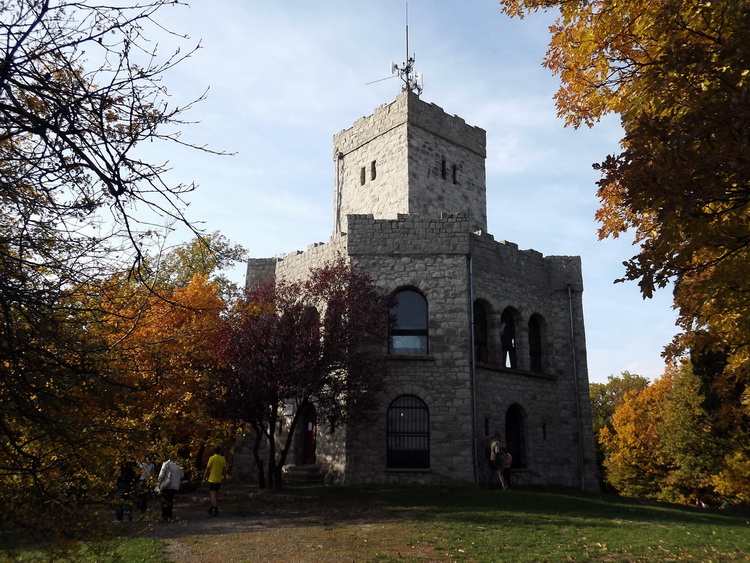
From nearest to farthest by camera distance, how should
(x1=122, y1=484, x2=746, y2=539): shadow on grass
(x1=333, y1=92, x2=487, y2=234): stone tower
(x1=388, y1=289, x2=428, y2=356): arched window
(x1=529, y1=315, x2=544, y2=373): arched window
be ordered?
(x1=122, y1=484, x2=746, y2=539): shadow on grass, (x1=388, y1=289, x2=428, y2=356): arched window, (x1=529, y1=315, x2=544, y2=373): arched window, (x1=333, y1=92, x2=487, y2=234): stone tower

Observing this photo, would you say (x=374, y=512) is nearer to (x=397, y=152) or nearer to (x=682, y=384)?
(x=397, y=152)

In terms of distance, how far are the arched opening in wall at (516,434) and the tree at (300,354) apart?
4922 millimetres

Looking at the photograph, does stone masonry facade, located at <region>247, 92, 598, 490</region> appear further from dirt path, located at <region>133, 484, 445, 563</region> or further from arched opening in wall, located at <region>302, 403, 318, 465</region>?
dirt path, located at <region>133, 484, 445, 563</region>

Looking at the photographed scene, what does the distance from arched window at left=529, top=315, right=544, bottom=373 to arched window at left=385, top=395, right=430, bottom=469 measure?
524 cm

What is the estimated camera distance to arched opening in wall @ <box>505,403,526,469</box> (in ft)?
60.5

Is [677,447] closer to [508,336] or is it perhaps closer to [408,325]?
[508,336]

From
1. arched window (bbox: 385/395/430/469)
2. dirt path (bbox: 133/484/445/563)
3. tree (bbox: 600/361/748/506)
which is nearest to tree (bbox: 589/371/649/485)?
tree (bbox: 600/361/748/506)

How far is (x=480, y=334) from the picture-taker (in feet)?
61.4

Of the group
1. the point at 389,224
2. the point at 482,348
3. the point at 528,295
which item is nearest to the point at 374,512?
the point at 482,348

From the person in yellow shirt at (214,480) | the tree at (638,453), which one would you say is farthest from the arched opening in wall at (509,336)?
the tree at (638,453)

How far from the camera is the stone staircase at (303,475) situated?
17234 millimetres

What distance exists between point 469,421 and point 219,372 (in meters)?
6.88

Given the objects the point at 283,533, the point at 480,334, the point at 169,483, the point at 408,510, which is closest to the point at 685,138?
the point at 283,533

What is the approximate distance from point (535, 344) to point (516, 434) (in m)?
3.30
